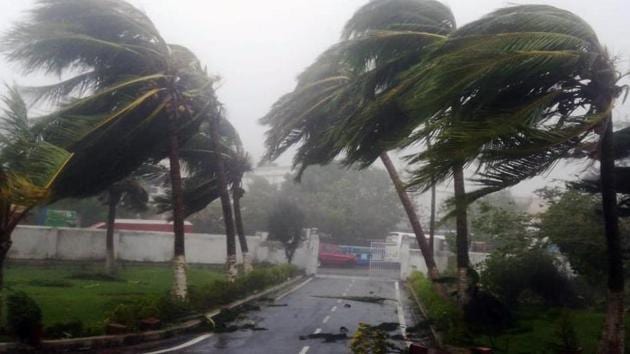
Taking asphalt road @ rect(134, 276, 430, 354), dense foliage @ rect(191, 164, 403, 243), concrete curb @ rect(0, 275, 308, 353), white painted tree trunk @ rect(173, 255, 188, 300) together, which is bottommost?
asphalt road @ rect(134, 276, 430, 354)

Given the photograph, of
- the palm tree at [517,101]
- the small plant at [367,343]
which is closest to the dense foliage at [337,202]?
the small plant at [367,343]

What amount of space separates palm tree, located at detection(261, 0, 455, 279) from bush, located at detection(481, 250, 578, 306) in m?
4.75

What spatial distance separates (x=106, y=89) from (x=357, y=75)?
18.0 feet

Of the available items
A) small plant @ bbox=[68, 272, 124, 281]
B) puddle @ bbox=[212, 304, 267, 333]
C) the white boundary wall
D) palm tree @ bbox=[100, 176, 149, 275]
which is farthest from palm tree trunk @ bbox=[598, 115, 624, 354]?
the white boundary wall

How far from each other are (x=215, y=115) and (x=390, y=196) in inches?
1388

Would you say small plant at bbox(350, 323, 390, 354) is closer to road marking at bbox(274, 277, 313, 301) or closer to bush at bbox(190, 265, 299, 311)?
bush at bbox(190, 265, 299, 311)

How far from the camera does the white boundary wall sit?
26844mm

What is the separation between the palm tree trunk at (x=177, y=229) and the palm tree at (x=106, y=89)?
1.0 inches

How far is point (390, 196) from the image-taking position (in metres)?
53.0

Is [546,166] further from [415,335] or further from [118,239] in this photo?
[118,239]

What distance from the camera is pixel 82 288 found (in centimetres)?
1841

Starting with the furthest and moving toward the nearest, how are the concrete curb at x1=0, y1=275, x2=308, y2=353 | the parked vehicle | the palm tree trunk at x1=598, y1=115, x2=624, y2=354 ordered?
the parked vehicle → the concrete curb at x1=0, y1=275, x2=308, y2=353 → the palm tree trunk at x1=598, y1=115, x2=624, y2=354

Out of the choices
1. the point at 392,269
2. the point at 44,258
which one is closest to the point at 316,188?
the point at 392,269

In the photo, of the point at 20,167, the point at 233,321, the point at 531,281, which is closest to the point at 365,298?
the point at 531,281
